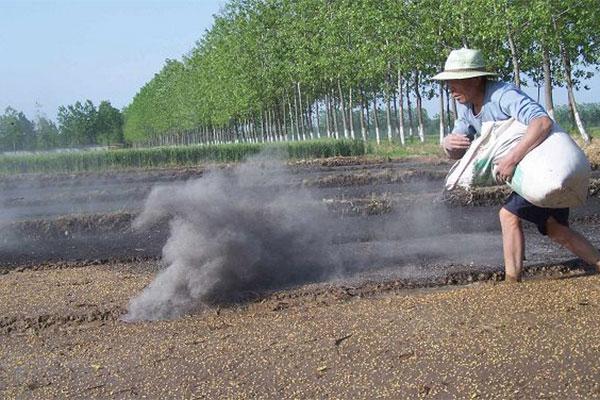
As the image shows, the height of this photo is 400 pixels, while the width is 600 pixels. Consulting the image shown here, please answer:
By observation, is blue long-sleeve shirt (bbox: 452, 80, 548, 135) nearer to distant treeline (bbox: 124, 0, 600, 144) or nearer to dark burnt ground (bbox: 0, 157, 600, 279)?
dark burnt ground (bbox: 0, 157, 600, 279)

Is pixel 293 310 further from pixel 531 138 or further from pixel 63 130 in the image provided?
pixel 63 130

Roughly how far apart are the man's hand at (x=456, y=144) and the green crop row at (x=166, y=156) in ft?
104

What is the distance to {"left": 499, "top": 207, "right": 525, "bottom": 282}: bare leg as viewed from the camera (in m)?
5.36

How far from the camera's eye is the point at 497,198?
14.0 m

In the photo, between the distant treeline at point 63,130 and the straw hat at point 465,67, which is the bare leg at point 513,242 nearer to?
the straw hat at point 465,67

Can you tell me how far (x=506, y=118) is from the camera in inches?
200

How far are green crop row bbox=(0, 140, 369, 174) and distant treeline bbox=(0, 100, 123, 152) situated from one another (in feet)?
228

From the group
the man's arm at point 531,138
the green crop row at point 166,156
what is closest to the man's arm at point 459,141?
the man's arm at point 531,138

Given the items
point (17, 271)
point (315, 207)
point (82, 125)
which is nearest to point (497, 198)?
point (315, 207)

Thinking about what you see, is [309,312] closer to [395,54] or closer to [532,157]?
[532,157]

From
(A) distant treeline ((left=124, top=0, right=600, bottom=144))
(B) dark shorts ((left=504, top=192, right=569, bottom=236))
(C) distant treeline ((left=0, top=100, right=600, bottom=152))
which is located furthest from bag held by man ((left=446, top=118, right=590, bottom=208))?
(C) distant treeline ((left=0, top=100, right=600, bottom=152))

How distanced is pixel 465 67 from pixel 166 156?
123ft

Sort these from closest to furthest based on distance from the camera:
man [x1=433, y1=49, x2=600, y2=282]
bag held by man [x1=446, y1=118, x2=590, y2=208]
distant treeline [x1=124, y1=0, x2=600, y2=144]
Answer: bag held by man [x1=446, y1=118, x2=590, y2=208] < man [x1=433, y1=49, x2=600, y2=282] < distant treeline [x1=124, y1=0, x2=600, y2=144]

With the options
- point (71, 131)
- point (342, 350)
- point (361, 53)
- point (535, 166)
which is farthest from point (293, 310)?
point (71, 131)
